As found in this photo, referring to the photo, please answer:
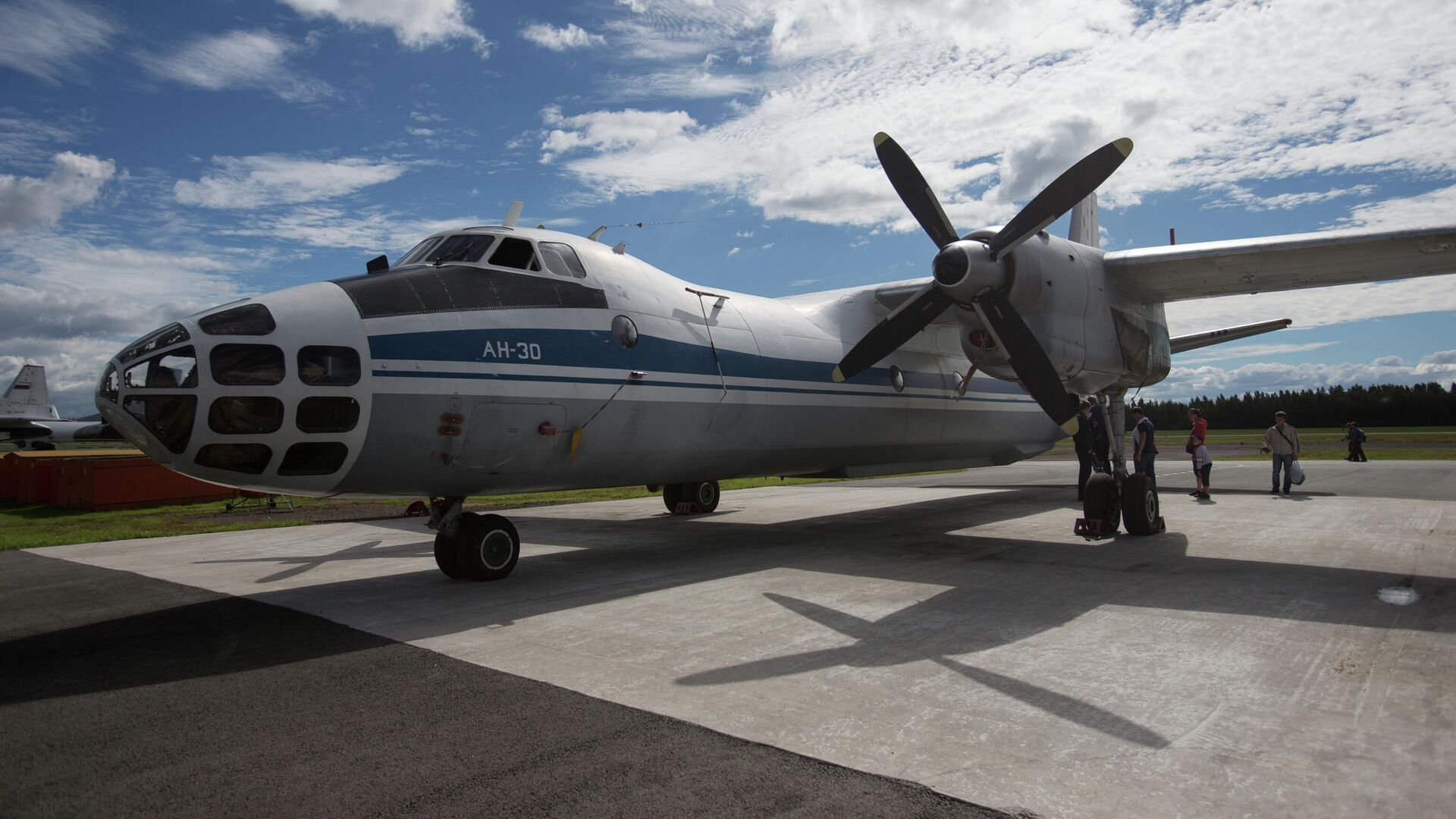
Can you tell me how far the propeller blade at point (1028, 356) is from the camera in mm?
10117

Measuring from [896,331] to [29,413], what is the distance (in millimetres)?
69470

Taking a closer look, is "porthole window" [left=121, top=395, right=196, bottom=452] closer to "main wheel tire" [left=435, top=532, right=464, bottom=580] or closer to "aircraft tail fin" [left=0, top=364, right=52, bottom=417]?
"main wheel tire" [left=435, top=532, right=464, bottom=580]

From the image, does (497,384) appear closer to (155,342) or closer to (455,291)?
(455,291)

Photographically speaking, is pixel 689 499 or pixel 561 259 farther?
pixel 689 499

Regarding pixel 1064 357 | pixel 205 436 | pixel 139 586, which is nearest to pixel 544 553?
pixel 139 586

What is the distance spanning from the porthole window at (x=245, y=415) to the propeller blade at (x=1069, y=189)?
8.10 metres

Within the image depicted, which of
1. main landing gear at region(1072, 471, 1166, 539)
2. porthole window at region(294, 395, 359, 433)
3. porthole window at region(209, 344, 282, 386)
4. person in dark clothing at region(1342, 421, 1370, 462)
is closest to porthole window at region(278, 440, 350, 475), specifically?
porthole window at region(294, 395, 359, 433)

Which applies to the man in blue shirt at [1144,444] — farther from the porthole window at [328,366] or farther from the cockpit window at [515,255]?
the porthole window at [328,366]

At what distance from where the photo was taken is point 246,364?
646 centimetres

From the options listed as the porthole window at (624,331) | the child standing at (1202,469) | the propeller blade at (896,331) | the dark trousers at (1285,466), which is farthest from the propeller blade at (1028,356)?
the dark trousers at (1285,466)

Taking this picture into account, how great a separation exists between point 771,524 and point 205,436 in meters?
9.20

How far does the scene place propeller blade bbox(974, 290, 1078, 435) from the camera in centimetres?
1012

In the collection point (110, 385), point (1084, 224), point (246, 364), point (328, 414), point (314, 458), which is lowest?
point (314, 458)

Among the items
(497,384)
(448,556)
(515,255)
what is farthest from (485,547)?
(515,255)
